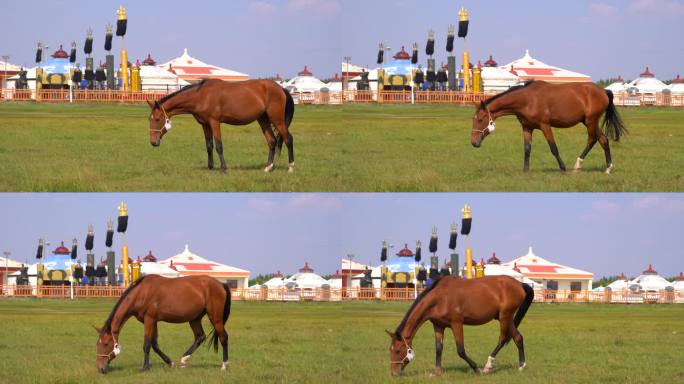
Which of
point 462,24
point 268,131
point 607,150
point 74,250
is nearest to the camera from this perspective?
point 268,131

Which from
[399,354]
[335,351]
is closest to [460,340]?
[399,354]

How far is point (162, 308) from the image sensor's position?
26.3 meters

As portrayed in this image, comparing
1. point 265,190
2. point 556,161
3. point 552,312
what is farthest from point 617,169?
point 552,312

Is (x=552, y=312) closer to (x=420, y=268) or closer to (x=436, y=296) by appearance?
(x=420, y=268)

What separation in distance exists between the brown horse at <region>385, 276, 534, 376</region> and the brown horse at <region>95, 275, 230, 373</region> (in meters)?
3.64

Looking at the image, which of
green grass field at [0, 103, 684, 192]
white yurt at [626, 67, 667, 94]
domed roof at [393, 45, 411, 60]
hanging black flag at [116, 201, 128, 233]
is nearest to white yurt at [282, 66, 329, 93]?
domed roof at [393, 45, 411, 60]

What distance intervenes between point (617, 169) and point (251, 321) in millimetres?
14504

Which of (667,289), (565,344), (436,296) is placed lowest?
(667,289)

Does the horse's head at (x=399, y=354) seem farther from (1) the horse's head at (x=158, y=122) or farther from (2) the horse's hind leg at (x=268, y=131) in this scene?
(1) the horse's head at (x=158, y=122)

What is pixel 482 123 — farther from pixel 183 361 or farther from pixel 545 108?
pixel 183 361

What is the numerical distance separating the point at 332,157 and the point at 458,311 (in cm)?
1265

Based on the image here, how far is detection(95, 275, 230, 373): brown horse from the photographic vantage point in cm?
2617

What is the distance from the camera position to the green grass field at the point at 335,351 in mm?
25656

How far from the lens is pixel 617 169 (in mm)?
34000
